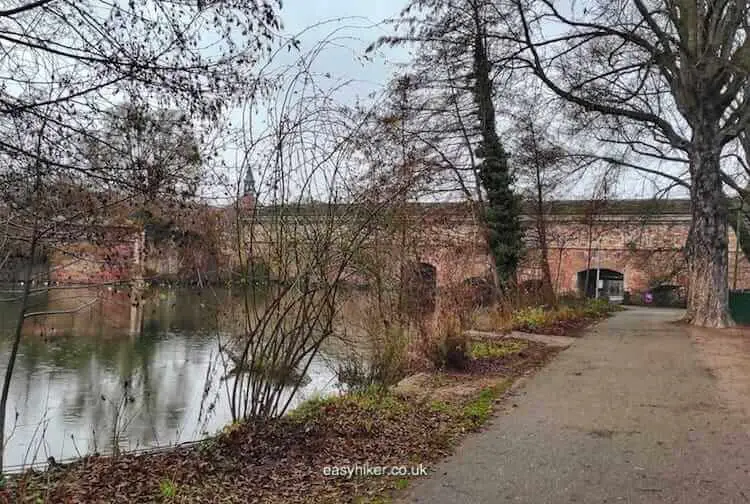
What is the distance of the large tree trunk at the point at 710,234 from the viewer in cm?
1623

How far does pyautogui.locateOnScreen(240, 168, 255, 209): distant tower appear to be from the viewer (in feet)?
17.3

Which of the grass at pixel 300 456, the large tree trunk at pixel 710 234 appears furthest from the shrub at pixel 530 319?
the grass at pixel 300 456

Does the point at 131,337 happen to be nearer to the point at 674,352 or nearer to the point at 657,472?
the point at 674,352

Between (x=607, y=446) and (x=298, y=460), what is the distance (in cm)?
251

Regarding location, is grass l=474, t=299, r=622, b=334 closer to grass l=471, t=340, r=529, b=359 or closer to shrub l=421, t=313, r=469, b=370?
grass l=471, t=340, r=529, b=359

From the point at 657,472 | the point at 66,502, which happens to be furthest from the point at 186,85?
the point at 657,472

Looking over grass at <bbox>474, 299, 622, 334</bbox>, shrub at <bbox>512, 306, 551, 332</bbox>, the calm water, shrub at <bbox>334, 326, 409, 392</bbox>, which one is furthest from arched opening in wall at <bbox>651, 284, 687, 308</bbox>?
shrub at <bbox>334, 326, 409, 392</bbox>

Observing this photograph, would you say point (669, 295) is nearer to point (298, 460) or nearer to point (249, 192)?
point (249, 192)

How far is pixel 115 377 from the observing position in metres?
12.1

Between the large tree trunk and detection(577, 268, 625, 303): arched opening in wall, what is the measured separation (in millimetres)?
18057

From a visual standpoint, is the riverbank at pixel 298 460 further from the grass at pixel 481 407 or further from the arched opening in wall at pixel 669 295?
the arched opening in wall at pixel 669 295

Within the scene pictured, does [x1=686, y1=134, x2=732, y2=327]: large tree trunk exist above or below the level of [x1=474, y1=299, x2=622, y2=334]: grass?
above

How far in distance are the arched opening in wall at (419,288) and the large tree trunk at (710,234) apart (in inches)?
390

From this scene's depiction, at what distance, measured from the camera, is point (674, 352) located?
1147cm
